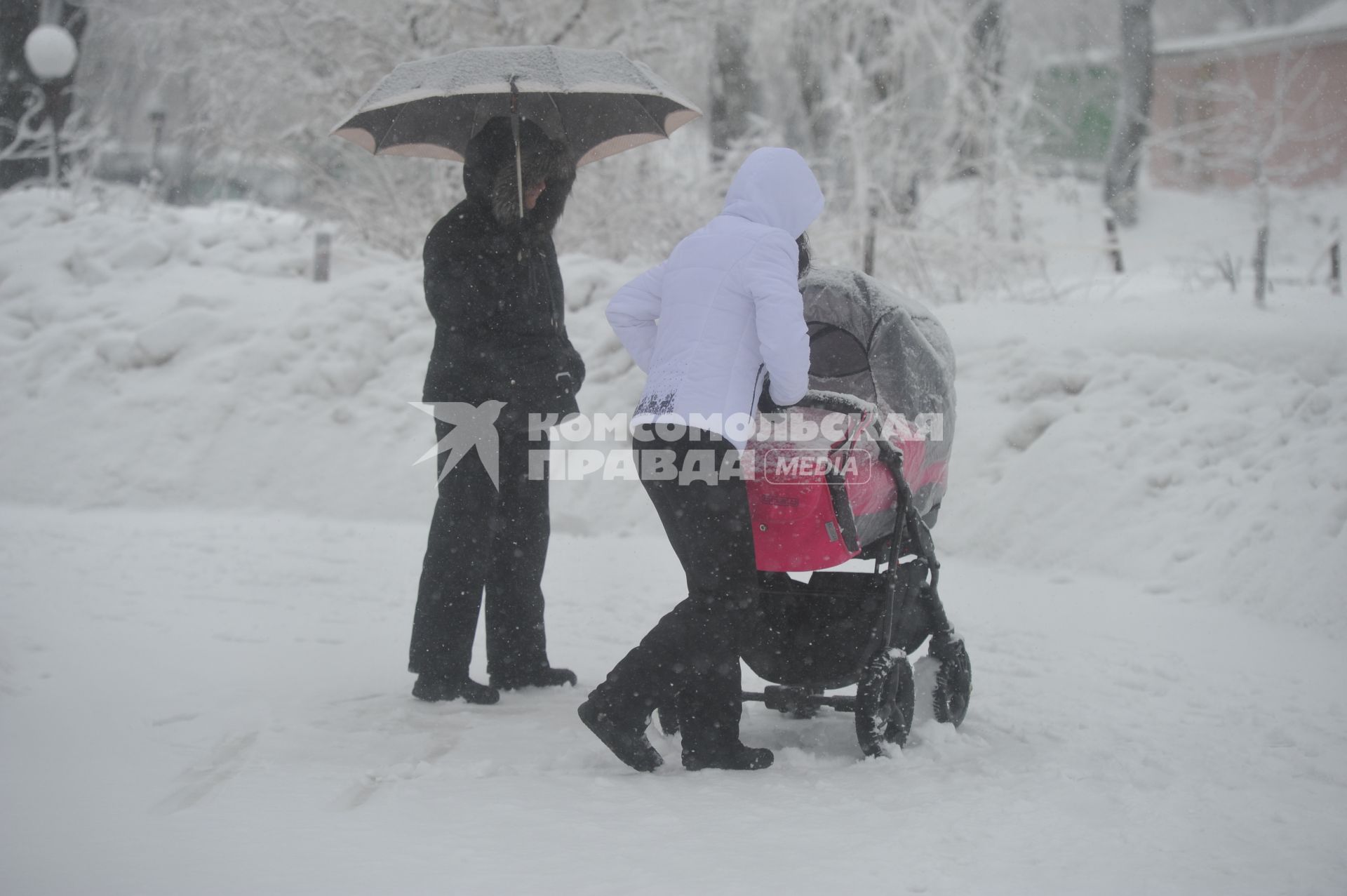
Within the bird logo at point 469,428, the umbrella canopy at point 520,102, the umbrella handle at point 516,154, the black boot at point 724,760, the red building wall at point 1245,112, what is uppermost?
the red building wall at point 1245,112

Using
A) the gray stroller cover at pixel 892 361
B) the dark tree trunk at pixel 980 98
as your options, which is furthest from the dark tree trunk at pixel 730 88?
the gray stroller cover at pixel 892 361

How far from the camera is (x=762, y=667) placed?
156 inches

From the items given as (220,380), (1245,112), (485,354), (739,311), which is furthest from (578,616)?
(1245,112)

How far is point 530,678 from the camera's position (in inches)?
186

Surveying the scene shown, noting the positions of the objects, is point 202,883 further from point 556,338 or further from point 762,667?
point 556,338

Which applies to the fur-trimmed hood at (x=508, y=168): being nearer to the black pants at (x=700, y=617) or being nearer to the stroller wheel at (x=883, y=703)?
the black pants at (x=700, y=617)

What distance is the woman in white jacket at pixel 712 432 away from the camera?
351 centimetres

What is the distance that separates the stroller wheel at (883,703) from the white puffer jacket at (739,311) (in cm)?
79

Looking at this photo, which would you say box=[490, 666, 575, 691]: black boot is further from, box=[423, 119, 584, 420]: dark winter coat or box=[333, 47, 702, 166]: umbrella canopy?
box=[333, 47, 702, 166]: umbrella canopy

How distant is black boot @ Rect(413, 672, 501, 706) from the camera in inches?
177

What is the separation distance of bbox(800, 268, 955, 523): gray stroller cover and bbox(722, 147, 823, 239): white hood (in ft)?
1.17

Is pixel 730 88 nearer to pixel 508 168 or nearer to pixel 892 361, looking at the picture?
pixel 508 168

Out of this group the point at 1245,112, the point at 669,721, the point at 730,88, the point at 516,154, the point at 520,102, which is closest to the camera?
the point at 669,721

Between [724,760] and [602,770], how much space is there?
0.37 meters
